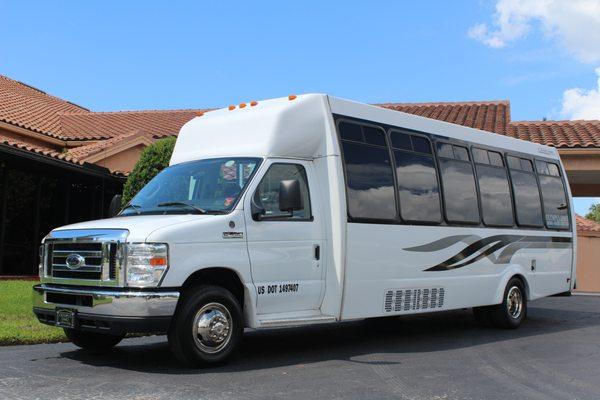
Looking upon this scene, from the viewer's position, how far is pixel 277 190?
23.5 feet

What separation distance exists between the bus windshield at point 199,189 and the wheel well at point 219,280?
1.97ft

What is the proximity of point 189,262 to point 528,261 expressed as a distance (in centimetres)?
651

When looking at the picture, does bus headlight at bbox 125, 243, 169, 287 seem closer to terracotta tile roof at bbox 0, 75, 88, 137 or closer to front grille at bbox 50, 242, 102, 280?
front grille at bbox 50, 242, 102, 280

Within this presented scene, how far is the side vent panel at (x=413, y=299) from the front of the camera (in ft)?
27.0

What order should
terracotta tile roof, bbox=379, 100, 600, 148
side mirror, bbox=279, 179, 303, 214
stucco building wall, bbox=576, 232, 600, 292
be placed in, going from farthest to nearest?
stucco building wall, bbox=576, 232, 600, 292
terracotta tile roof, bbox=379, 100, 600, 148
side mirror, bbox=279, 179, 303, 214

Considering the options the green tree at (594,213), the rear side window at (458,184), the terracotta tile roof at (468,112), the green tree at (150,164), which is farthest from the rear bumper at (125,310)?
the green tree at (594,213)

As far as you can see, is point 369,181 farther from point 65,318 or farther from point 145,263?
point 65,318

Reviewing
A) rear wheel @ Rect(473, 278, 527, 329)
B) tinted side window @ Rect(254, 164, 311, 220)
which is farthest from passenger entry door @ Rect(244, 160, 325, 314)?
rear wheel @ Rect(473, 278, 527, 329)

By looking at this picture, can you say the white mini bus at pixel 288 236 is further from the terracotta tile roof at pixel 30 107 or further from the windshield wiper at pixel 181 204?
the terracotta tile roof at pixel 30 107

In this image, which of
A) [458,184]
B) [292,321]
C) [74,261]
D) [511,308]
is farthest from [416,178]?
[74,261]

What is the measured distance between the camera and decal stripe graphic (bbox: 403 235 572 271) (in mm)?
8977

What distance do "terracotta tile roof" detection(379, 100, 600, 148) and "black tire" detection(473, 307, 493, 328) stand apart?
865 centimetres

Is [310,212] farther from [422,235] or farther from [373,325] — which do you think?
[373,325]

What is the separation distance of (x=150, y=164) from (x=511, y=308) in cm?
832
